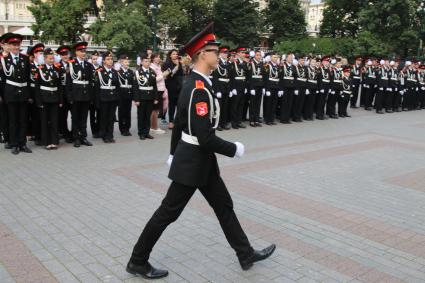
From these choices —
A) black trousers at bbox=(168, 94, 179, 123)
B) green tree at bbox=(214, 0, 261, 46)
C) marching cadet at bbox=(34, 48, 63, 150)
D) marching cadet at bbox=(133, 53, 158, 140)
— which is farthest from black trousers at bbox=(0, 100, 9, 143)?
green tree at bbox=(214, 0, 261, 46)

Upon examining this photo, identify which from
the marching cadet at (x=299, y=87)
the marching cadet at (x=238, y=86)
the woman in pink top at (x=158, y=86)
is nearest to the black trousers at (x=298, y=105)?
the marching cadet at (x=299, y=87)

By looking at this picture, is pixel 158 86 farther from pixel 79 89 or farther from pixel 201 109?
pixel 201 109

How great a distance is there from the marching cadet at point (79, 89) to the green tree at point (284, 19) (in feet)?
170

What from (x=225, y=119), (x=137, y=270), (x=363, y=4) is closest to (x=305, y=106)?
(x=225, y=119)

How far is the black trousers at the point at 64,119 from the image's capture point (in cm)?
1033

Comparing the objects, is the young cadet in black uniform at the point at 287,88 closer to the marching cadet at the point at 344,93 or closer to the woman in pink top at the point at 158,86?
the marching cadet at the point at 344,93

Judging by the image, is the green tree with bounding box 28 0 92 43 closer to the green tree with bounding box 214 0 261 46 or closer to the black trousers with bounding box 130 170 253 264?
the green tree with bounding box 214 0 261 46

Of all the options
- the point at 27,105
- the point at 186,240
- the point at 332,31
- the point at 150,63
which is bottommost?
the point at 186,240

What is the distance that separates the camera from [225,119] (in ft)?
42.1

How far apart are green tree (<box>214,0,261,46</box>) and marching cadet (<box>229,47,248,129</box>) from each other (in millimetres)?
39610

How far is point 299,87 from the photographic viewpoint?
1434cm

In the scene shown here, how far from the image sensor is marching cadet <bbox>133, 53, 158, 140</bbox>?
10.9 meters

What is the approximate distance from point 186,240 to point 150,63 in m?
7.03

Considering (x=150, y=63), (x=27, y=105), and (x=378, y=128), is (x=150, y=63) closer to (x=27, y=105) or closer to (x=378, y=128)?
(x=27, y=105)
